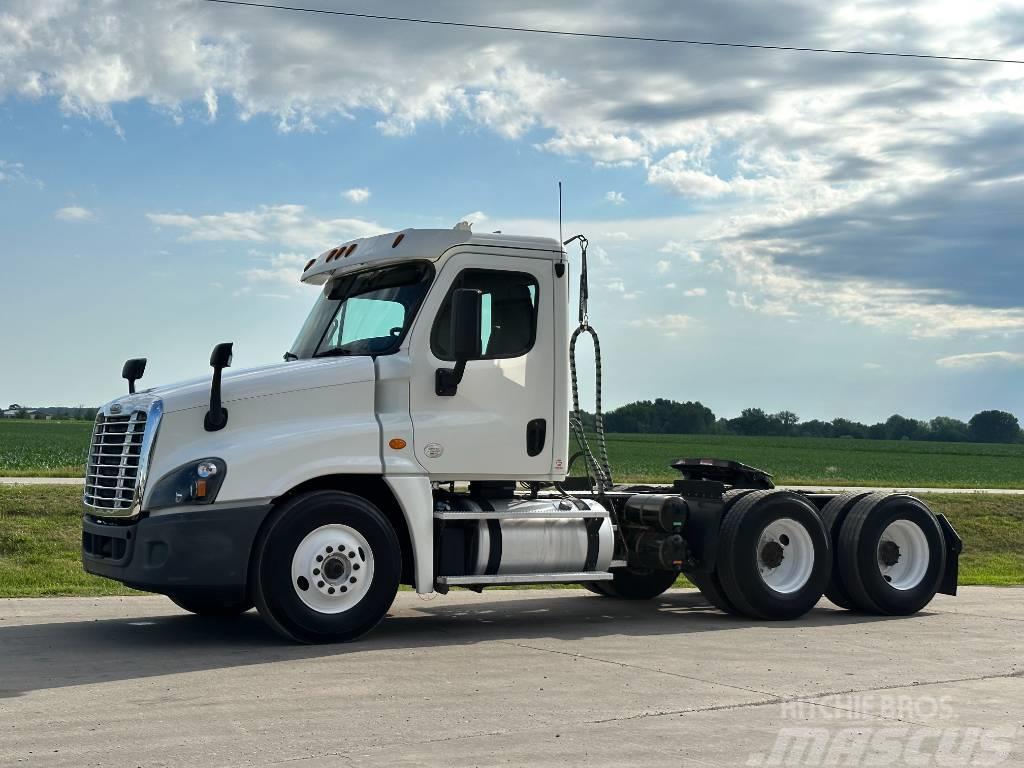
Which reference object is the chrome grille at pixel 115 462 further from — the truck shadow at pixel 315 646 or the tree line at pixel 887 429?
the tree line at pixel 887 429

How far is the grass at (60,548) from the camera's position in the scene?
15672mm

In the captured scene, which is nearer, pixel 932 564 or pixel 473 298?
pixel 473 298

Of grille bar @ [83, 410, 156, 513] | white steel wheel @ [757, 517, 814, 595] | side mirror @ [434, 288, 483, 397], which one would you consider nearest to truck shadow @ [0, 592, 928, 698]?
white steel wheel @ [757, 517, 814, 595]

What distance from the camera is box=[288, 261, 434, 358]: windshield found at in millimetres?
11336

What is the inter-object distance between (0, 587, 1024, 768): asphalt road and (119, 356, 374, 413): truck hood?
1960 millimetres

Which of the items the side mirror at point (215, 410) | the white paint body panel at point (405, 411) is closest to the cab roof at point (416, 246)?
the white paint body panel at point (405, 411)

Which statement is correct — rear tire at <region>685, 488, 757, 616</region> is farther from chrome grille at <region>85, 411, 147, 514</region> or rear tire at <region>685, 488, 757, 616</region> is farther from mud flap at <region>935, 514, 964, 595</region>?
chrome grille at <region>85, 411, 147, 514</region>

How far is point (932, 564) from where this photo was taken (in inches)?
535

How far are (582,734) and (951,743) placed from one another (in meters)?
2.00

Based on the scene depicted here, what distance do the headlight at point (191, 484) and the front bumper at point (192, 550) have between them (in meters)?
0.10

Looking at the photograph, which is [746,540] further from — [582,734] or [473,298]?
[582,734]

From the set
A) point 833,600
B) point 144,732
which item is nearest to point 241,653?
point 144,732

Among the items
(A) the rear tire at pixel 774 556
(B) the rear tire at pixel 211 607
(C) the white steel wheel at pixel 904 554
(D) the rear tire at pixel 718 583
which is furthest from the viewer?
(C) the white steel wheel at pixel 904 554
